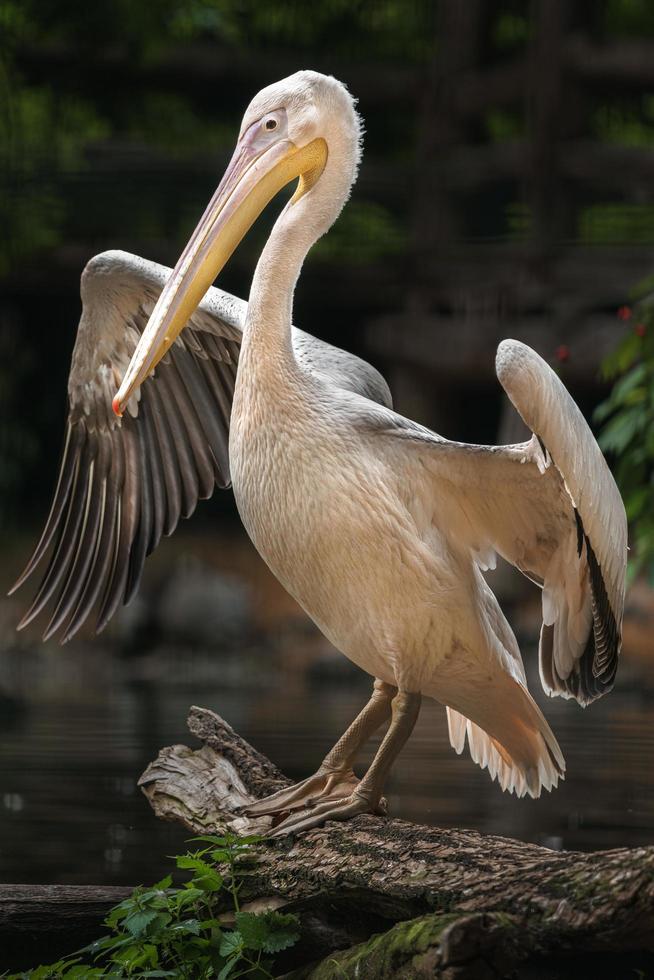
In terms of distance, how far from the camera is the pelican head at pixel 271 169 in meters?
2.83

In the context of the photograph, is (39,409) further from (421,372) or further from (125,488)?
(125,488)

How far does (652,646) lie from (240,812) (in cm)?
542

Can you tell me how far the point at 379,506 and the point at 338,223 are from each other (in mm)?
6786

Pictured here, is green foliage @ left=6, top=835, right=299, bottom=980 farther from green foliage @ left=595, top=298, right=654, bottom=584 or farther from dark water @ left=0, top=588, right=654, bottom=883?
green foliage @ left=595, top=298, right=654, bottom=584

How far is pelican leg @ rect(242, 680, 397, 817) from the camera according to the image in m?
2.70

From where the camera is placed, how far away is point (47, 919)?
2.43m

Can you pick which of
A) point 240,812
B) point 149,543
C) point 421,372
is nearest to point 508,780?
point 240,812

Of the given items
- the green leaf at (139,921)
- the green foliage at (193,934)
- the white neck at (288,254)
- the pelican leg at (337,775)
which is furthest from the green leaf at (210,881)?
the white neck at (288,254)

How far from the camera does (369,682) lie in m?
7.84

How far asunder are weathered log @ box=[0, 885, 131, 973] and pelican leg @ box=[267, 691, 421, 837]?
0.32 metres

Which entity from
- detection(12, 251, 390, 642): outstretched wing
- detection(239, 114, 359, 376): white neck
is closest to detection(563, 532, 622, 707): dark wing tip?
detection(239, 114, 359, 376): white neck

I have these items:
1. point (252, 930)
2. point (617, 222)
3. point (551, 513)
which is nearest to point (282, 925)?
point (252, 930)

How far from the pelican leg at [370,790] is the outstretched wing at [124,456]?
966 millimetres

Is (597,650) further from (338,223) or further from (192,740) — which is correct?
A: (338,223)
